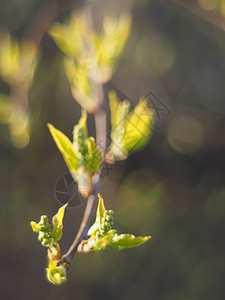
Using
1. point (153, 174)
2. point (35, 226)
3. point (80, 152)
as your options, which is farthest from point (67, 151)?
point (153, 174)

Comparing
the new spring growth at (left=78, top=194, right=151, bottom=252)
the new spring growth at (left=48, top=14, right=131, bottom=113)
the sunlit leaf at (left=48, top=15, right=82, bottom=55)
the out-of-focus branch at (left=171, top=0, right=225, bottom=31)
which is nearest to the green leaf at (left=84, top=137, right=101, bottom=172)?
the new spring growth at (left=78, top=194, right=151, bottom=252)

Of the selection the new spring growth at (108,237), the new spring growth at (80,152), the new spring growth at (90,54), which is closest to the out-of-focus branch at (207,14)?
the new spring growth at (90,54)

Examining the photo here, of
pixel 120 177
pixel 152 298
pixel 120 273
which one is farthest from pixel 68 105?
pixel 152 298

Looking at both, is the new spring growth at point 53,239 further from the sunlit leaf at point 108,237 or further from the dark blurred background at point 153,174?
the dark blurred background at point 153,174

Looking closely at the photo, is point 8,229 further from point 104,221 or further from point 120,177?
point 104,221

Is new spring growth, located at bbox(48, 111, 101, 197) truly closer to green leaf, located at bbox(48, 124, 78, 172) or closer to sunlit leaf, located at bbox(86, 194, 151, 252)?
green leaf, located at bbox(48, 124, 78, 172)

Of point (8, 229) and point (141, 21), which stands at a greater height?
point (141, 21)

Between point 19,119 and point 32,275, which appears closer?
point 19,119
